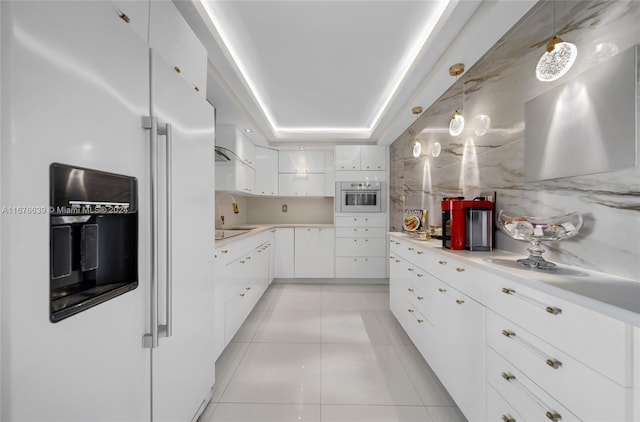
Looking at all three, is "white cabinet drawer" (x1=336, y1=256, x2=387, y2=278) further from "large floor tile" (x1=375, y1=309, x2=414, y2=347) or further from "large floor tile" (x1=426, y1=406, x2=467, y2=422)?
"large floor tile" (x1=426, y1=406, x2=467, y2=422)

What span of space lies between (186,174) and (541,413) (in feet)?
5.68

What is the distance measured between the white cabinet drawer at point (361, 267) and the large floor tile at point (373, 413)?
286 centimetres

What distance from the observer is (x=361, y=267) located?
4.55 meters

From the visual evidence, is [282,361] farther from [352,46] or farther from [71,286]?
[352,46]

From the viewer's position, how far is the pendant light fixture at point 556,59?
4.08 ft

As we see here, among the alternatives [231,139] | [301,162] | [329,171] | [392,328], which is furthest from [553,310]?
[301,162]

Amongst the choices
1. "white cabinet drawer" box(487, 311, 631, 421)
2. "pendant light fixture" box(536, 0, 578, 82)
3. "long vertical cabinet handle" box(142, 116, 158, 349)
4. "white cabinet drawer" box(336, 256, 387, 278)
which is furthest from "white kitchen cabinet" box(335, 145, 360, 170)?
"long vertical cabinet handle" box(142, 116, 158, 349)

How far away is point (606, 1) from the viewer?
1146 millimetres

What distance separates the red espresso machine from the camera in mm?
1766

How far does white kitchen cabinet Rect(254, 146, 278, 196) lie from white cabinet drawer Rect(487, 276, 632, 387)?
157 inches

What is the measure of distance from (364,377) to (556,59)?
2214 mm

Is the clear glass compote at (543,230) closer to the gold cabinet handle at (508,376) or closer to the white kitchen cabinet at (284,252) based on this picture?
the gold cabinet handle at (508,376)

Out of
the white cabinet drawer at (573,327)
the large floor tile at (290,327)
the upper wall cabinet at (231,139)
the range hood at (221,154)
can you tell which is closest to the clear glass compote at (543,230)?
the white cabinet drawer at (573,327)

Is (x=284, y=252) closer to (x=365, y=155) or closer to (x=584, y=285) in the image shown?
(x=365, y=155)
